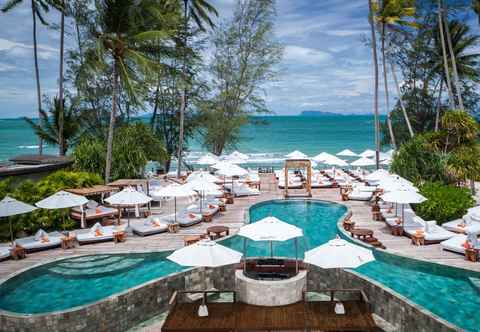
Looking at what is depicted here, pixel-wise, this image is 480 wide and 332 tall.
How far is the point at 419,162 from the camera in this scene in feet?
66.0

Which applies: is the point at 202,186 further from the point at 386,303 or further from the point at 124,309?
the point at 386,303

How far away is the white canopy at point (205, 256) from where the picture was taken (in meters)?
8.72

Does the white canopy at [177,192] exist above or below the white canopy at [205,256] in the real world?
above

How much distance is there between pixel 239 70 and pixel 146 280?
2482 cm

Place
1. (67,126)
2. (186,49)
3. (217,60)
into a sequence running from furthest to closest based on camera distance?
(217,60) < (186,49) < (67,126)

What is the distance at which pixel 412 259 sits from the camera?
11656 millimetres

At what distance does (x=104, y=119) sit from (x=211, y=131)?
8.78 meters

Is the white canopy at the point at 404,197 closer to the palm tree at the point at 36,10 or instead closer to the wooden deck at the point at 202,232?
the wooden deck at the point at 202,232

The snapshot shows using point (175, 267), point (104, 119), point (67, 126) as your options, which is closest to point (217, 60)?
point (104, 119)

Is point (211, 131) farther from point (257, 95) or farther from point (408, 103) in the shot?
point (408, 103)

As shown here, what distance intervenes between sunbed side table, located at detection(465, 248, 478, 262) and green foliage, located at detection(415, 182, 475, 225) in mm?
4429

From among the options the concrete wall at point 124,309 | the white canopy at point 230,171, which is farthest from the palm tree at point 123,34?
the concrete wall at point 124,309

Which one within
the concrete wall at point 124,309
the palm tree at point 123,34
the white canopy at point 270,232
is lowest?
the concrete wall at point 124,309

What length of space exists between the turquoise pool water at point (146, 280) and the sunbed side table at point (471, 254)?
830mm
